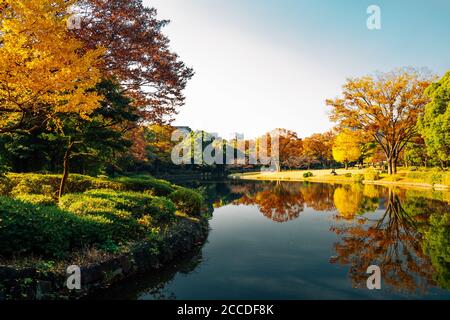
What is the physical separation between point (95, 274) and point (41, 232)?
1.58 m

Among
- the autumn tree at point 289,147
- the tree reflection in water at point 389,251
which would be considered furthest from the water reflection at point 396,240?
the autumn tree at point 289,147

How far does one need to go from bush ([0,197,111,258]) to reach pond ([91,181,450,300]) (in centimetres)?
157

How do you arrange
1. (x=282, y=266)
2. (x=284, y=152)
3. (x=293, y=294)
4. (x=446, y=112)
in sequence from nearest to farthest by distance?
1. (x=293, y=294)
2. (x=282, y=266)
3. (x=446, y=112)
4. (x=284, y=152)

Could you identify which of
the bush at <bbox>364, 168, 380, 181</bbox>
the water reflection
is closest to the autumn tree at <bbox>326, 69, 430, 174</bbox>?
the bush at <bbox>364, 168, 380, 181</bbox>

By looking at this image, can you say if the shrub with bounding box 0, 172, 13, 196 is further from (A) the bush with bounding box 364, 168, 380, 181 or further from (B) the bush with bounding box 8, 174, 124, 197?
(A) the bush with bounding box 364, 168, 380, 181

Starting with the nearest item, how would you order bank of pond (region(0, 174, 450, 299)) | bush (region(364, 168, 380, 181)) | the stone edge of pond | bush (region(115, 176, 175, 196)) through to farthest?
1. the stone edge of pond
2. bank of pond (region(0, 174, 450, 299))
3. bush (region(115, 176, 175, 196))
4. bush (region(364, 168, 380, 181))

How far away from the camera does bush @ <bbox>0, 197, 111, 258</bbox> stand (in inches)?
256

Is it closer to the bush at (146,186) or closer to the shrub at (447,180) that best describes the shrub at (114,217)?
the bush at (146,186)

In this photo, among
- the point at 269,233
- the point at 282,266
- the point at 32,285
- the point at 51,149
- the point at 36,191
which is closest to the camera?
the point at 32,285

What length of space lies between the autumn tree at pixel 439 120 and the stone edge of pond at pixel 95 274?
30.5 meters

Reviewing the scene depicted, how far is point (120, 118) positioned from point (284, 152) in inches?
2341

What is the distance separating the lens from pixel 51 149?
18.9 meters

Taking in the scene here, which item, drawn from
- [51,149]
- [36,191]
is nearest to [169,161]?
[51,149]
